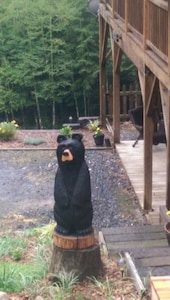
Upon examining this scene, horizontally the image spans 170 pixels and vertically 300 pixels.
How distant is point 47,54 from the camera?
1970 centimetres

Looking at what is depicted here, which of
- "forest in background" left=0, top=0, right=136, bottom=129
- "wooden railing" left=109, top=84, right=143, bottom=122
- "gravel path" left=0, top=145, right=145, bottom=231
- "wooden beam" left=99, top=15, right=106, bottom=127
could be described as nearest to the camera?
"gravel path" left=0, top=145, right=145, bottom=231

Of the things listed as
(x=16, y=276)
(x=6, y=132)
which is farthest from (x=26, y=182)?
(x=16, y=276)

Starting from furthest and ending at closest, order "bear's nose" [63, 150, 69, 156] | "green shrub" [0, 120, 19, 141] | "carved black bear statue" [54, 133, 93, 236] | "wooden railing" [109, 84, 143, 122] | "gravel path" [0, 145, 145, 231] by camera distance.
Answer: "wooden railing" [109, 84, 143, 122], "green shrub" [0, 120, 19, 141], "gravel path" [0, 145, 145, 231], "carved black bear statue" [54, 133, 93, 236], "bear's nose" [63, 150, 69, 156]

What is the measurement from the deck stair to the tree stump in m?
0.41

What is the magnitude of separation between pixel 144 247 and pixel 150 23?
2.83 metres

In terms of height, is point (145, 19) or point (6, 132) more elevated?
point (145, 19)

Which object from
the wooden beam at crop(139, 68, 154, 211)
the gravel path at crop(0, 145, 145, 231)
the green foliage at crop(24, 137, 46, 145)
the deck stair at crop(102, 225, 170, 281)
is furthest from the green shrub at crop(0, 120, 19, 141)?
the deck stair at crop(102, 225, 170, 281)

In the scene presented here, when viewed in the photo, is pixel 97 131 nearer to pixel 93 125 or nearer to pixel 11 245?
pixel 93 125

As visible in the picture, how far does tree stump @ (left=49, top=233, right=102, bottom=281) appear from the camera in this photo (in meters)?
5.51

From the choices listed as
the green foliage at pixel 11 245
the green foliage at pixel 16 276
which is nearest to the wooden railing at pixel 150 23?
the green foliage at pixel 11 245

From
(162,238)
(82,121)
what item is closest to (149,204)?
(162,238)

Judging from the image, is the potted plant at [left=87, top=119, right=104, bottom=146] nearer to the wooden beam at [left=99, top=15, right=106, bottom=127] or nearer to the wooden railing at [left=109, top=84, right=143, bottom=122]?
the wooden beam at [left=99, top=15, right=106, bottom=127]

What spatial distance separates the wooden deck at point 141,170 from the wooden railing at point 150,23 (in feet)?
7.41

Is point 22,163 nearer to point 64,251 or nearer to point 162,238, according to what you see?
point 162,238
